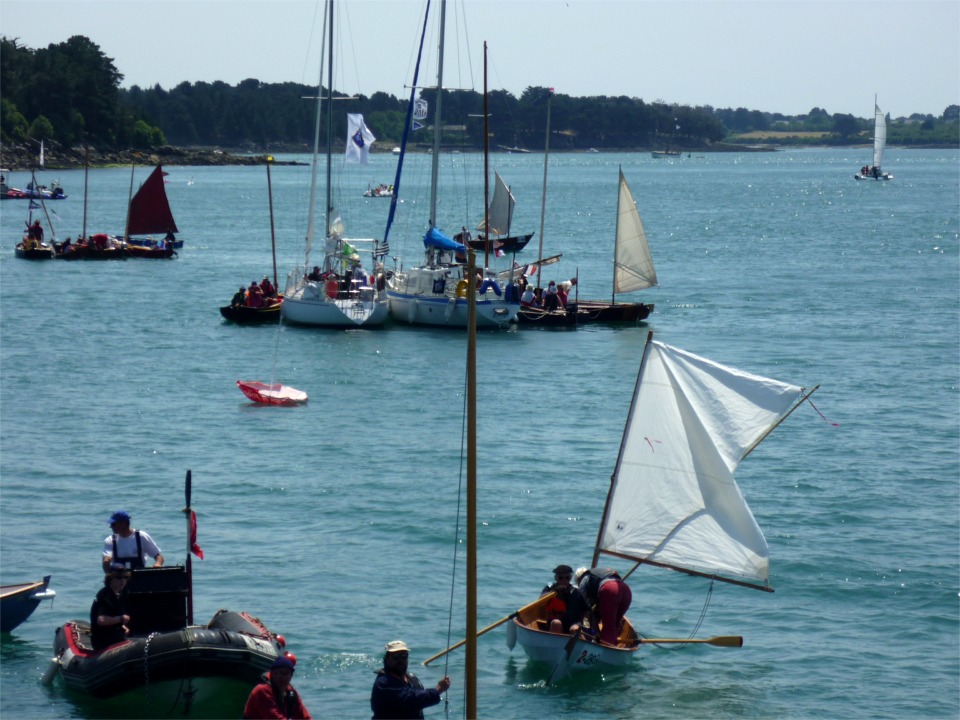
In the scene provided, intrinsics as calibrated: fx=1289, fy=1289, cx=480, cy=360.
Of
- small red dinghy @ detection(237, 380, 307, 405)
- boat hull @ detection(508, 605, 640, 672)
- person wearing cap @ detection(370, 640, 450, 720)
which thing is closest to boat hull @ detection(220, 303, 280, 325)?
small red dinghy @ detection(237, 380, 307, 405)

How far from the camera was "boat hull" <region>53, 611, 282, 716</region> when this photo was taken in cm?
1463

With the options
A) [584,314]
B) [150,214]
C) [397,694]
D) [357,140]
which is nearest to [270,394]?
[357,140]

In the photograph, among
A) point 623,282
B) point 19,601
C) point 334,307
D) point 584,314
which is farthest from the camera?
point 623,282

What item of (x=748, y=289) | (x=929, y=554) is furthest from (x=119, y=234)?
(x=929, y=554)

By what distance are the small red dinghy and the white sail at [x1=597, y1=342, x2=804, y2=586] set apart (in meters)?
19.0

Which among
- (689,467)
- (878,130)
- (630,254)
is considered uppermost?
(878,130)

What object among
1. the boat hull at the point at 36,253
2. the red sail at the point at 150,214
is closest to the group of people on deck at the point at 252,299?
the red sail at the point at 150,214

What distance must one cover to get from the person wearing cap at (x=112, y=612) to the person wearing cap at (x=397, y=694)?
4396mm

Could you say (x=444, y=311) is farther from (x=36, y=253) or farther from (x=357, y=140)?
(x=36, y=253)

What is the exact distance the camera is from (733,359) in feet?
143

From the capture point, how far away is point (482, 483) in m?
27.7

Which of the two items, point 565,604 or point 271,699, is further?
point 565,604

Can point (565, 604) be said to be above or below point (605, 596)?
below

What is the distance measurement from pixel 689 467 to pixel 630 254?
33398mm
